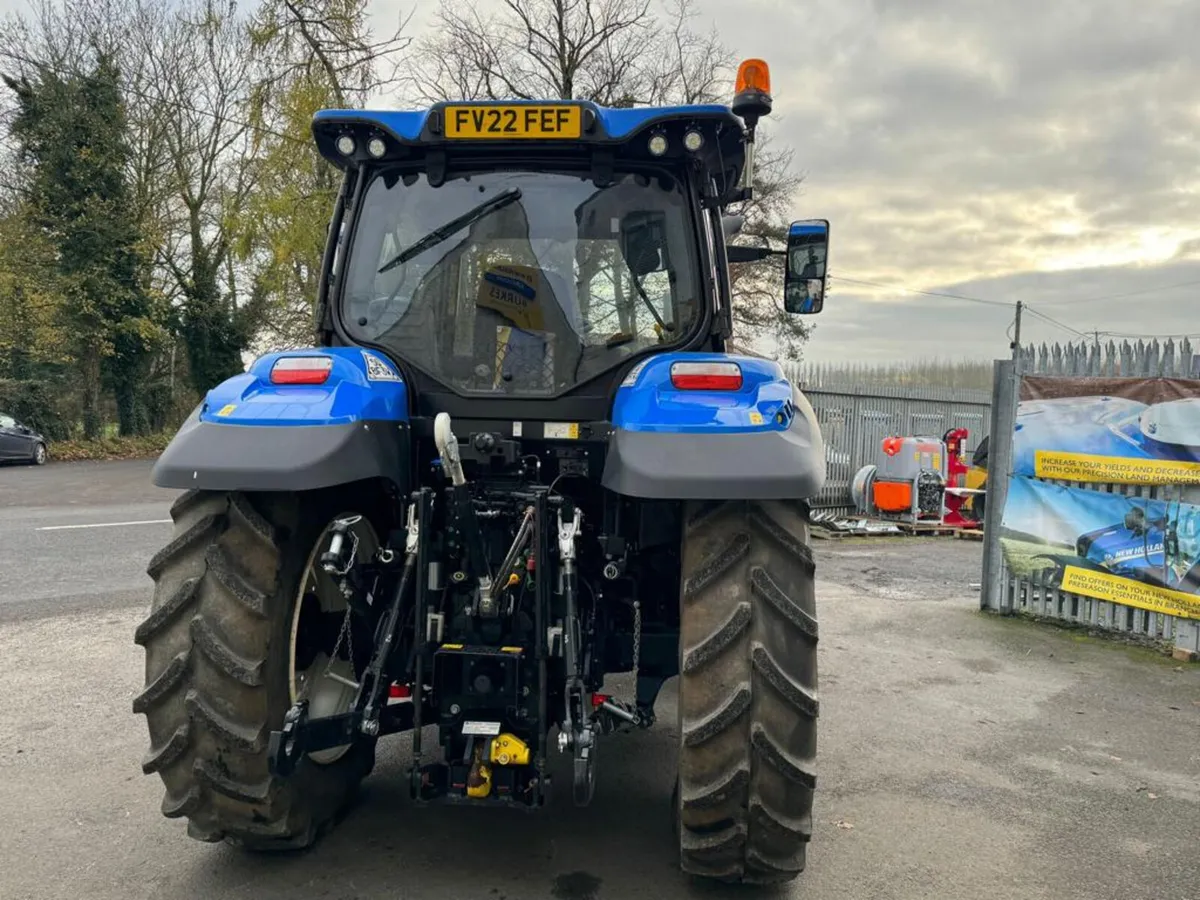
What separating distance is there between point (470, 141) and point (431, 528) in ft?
4.72

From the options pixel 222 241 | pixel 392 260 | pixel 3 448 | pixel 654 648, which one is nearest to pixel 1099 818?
pixel 654 648

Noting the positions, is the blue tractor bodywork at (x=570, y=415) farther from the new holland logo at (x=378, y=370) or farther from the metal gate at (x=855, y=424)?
the metal gate at (x=855, y=424)

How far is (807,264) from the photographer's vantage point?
4.53m

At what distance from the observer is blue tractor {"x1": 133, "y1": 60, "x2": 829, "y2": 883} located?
280 centimetres

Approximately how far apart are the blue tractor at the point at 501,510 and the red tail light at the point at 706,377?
0.01 meters

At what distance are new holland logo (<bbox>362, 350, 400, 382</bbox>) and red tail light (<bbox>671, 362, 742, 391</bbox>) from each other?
1.02 metres

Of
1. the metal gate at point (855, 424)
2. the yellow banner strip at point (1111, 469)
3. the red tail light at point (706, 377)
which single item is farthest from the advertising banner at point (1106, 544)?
the metal gate at point (855, 424)

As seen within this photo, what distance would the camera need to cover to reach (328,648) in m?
3.33

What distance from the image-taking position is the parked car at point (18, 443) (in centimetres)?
2016

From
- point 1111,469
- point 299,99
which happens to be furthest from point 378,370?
point 299,99

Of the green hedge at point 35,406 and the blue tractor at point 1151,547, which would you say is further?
the green hedge at point 35,406

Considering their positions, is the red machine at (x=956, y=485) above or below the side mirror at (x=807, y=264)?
below

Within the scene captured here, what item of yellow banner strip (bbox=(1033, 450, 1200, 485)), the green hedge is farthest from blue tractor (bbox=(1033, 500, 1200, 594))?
the green hedge

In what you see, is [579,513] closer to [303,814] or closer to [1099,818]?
[303,814]
